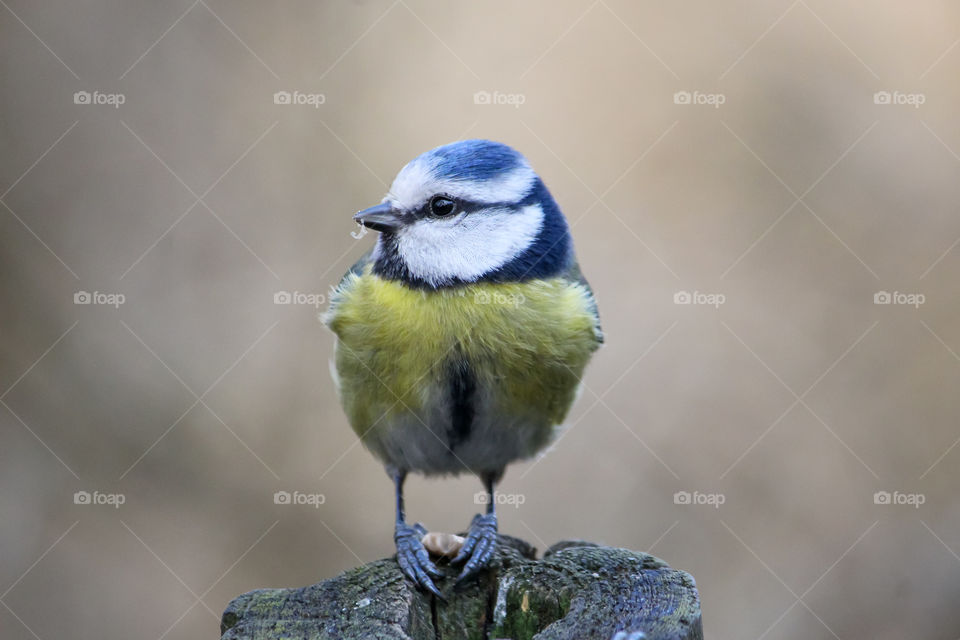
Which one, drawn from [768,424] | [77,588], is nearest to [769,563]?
[768,424]

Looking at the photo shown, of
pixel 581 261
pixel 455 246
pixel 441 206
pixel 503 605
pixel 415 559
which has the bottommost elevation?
pixel 503 605

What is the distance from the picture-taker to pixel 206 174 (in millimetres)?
4637

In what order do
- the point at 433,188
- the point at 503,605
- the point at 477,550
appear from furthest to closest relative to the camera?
the point at 433,188 < the point at 477,550 < the point at 503,605

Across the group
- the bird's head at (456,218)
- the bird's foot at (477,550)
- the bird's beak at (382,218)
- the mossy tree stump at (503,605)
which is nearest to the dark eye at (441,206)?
the bird's head at (456,218)

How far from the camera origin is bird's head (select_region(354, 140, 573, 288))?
2.85 meters

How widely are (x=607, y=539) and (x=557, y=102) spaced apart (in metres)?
2.25

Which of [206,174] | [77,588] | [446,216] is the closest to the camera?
[446,216]

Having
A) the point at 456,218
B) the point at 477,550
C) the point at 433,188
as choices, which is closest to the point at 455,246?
the point at 456,218

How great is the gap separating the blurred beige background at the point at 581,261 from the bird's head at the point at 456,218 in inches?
68.2

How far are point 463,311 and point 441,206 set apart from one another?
0.33 meters

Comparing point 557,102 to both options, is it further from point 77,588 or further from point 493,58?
point 77,588

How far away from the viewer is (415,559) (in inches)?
98.7

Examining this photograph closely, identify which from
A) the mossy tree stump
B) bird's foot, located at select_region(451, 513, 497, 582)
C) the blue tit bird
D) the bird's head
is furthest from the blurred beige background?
the mossy tree stump

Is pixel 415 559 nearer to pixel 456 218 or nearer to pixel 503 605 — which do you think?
pixel 503 605
